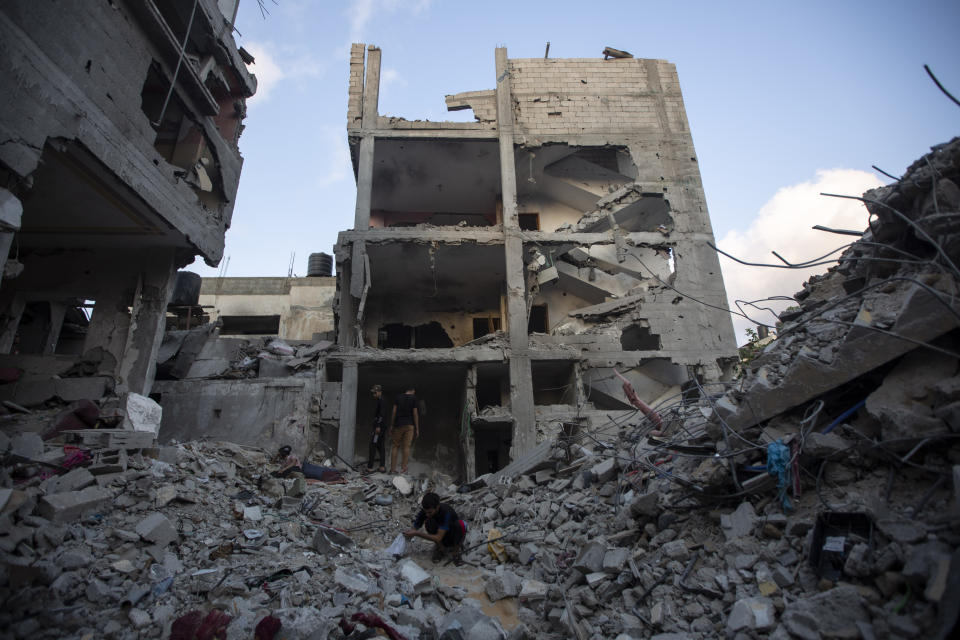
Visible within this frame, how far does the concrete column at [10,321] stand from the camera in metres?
8.16

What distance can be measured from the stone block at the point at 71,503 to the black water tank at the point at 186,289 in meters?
10.9

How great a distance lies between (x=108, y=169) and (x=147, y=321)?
9.80 feet

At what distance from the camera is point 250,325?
22.3 m

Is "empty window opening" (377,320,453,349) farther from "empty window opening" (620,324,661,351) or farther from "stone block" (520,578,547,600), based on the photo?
"stone block" (520,578,547,600)

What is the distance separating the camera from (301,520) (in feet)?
21.4

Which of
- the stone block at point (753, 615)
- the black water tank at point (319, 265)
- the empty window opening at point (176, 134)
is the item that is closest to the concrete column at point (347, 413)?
the empty window opening at point (176, 134)

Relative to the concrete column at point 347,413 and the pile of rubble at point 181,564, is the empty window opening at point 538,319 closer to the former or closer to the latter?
the concrete column at point 347,413

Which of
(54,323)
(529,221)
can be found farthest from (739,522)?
(529,221)

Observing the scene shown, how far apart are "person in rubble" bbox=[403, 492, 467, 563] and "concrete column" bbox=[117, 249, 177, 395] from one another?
5.67 metres

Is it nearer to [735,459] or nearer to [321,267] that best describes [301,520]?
[735,459]

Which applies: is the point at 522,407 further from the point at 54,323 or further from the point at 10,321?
the point at 10,321

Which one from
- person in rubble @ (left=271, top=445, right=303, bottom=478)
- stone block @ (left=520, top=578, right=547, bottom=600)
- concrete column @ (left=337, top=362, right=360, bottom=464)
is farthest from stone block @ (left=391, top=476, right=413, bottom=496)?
stone block @ (left=520, top=578, right=547, bottom=600)

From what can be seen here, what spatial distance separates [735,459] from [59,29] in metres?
8.54

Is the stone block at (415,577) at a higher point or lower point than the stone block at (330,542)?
lower
